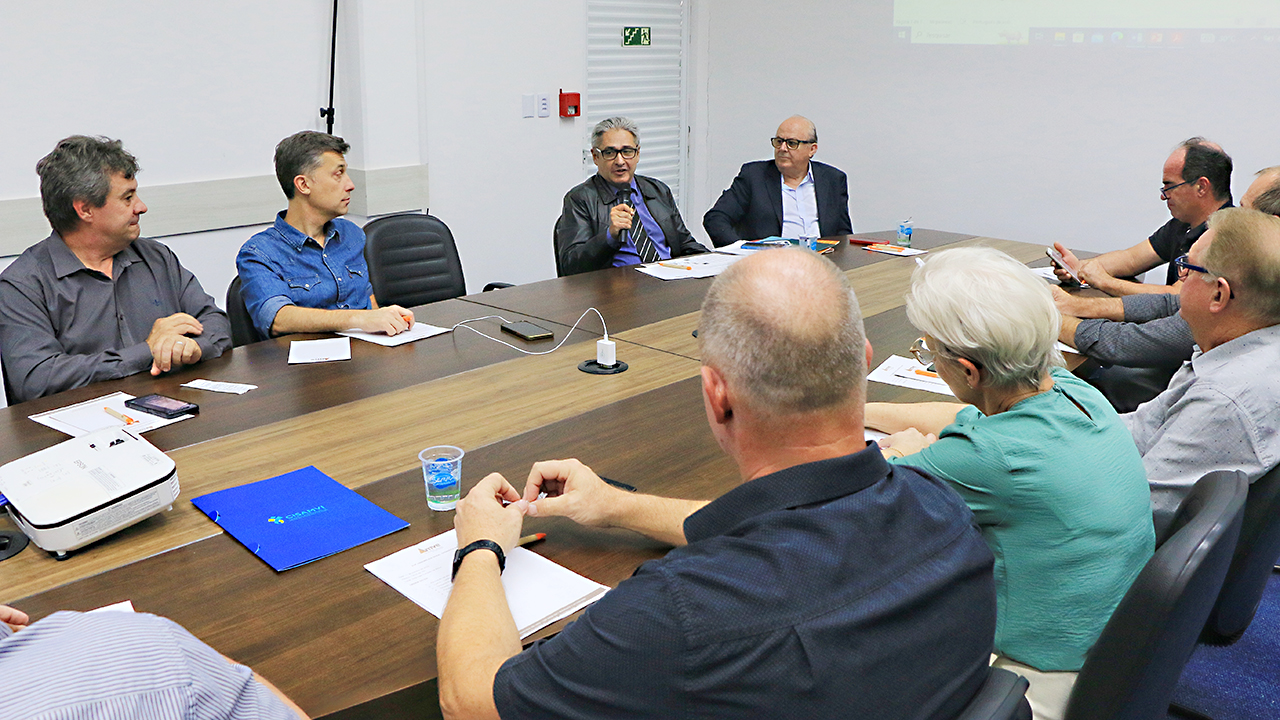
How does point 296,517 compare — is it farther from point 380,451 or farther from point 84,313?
point 84,313

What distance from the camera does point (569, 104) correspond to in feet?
19.5

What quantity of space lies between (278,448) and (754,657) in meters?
1.47

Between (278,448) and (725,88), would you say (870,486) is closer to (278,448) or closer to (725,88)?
(278,448)

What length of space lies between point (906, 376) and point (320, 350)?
5.69 ft

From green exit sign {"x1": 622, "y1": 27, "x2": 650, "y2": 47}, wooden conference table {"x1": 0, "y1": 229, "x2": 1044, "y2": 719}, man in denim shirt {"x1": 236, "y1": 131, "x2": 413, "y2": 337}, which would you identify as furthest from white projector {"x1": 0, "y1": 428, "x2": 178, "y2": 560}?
green exit sign {"x1": 622, "y1": 27, "x2": 650, "y2": 47}

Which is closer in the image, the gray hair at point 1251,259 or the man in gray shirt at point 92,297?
the gray hair at point 1251,259

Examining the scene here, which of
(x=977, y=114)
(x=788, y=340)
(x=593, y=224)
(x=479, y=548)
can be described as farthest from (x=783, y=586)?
(x=977, y=114)

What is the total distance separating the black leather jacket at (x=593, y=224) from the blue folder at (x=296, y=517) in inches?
96.3

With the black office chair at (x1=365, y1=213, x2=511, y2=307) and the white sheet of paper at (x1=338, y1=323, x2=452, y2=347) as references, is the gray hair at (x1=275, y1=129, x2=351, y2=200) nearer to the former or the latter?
the black office chair at (x1=365, y1=213, x2=511, y2=307)

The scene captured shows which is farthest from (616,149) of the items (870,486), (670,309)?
(870,486)

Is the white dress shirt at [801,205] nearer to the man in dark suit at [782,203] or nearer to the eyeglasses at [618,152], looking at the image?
the man in dark suit at [782,203]

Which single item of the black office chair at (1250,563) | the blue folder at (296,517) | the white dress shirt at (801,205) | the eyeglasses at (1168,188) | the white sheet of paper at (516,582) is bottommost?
the black office chair at (1250,563)

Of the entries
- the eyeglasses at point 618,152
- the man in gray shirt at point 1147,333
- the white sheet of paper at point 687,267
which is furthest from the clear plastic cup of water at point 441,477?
the eyeglasses at point 618,152

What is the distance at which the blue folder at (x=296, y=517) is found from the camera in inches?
66.3
